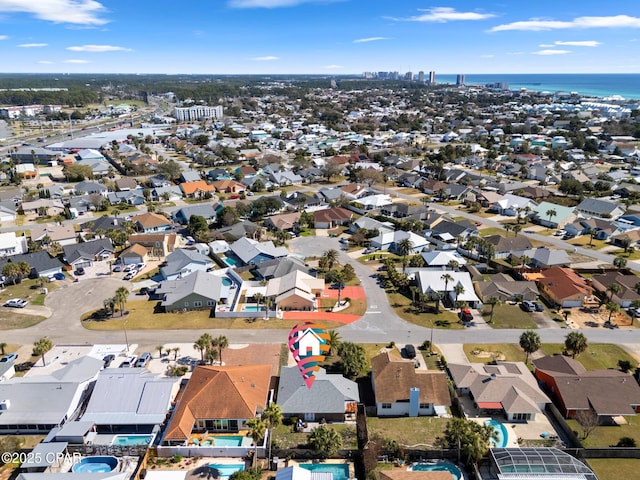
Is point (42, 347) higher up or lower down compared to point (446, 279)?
lower down

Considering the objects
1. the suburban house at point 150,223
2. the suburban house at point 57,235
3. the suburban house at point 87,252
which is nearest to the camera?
the suburban house at point 87,252

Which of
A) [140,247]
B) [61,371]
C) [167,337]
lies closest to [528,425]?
[167,337]

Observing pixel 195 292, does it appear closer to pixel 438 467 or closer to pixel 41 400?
pixel 41 400

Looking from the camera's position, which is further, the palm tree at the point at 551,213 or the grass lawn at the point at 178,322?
the palm tree at the point at 551,213

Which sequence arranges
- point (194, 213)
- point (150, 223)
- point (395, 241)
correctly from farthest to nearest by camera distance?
1. point (194, 213)
2. point (150, 223)
3. point (395, 241)

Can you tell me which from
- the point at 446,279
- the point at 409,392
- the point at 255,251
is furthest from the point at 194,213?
the point at 409,392

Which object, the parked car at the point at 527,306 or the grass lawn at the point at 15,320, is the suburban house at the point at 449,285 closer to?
the parked car at the point at 527,306

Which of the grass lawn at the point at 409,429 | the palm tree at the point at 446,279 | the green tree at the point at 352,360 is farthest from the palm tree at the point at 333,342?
the palm tree at the point at 446,279
